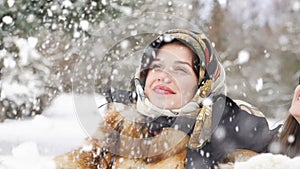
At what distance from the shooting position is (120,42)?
277 cm

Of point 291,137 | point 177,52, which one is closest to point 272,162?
point 291,137

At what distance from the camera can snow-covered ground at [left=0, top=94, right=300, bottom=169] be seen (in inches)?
83.4

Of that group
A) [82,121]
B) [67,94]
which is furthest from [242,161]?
[67,94]

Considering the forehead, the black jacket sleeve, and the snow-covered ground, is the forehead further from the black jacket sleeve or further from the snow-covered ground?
the snow-covered ground

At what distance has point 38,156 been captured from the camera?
2.29m

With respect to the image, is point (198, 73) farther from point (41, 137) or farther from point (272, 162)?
point (41, 137)

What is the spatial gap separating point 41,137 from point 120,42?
642 mm

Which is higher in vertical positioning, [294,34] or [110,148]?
[110,148]

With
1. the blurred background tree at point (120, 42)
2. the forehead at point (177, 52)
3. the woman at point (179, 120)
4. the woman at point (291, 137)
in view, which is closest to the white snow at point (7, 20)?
the blurred background tree at point (120, 42)

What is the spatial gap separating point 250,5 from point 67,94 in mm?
1282

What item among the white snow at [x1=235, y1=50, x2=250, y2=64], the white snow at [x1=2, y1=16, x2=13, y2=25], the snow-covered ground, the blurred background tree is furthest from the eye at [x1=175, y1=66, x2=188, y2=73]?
the white snow at [x1=235, y1=50, x2=250, y2=64]

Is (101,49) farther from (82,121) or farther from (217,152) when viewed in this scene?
(217,152)

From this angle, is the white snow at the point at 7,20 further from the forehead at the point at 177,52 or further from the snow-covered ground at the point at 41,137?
the forehead at the point at 177,52

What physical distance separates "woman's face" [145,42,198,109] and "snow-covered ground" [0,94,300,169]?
36cm
